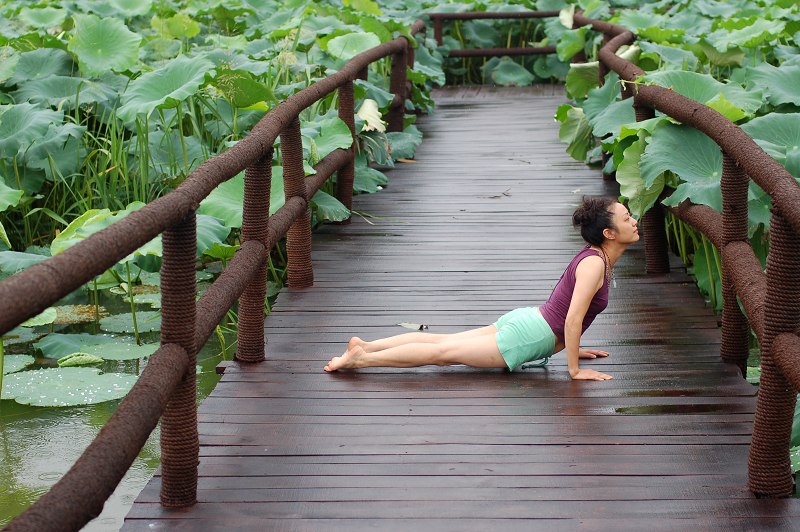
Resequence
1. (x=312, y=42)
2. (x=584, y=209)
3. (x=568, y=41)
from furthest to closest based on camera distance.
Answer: (x=568, y=41) → (x=312, y=42) → (x=584, y=209)

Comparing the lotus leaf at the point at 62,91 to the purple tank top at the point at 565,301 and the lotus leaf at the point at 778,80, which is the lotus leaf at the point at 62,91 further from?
the purple tank top at the point at 565,301

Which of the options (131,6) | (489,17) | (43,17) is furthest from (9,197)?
(489,17)

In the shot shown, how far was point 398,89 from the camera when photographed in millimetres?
7770

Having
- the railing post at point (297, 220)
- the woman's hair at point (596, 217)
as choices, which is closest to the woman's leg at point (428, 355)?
the woman's hair at point (596, 217)

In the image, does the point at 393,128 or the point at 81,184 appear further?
the point at 393,128

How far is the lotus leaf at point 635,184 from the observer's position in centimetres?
426

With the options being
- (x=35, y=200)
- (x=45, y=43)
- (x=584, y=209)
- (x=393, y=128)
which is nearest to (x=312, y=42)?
(x=393, y=128)

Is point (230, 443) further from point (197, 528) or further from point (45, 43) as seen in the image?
point (45, 43)

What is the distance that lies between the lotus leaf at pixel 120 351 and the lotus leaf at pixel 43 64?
2.55 m

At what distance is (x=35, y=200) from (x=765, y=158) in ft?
13.5

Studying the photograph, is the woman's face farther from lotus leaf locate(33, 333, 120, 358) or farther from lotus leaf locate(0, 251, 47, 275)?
lotus leaf locate(33, 333, 120, 358)

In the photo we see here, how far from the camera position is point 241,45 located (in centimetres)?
786

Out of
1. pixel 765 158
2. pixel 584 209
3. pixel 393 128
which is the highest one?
pixel 765 158

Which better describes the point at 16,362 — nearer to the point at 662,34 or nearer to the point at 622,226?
the point at 622,226
